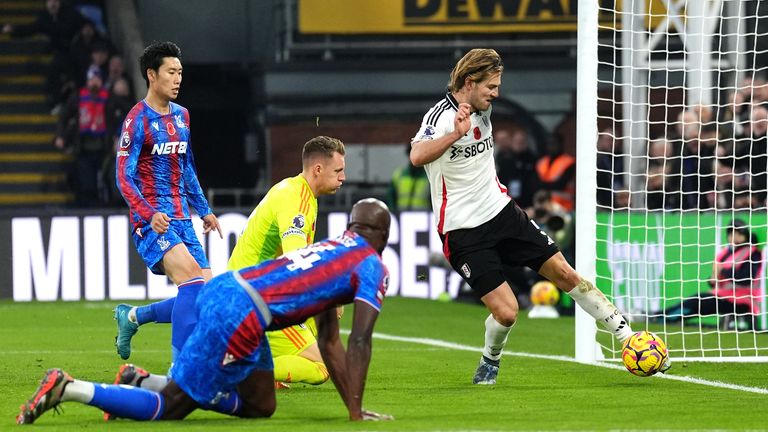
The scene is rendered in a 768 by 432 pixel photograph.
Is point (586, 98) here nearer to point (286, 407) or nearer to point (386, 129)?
point (286, 407)

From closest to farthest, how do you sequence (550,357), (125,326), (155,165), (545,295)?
(155,165) < (125,326) < (550,357) < (545,295)

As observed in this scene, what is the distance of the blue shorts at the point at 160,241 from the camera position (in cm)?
988

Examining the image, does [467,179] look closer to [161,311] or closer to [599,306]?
[599,306]

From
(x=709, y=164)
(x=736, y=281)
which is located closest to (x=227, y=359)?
(x=736, y=281)

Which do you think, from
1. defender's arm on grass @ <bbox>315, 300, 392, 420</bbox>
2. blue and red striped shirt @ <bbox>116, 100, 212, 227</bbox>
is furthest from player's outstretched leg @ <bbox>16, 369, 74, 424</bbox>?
blue and red striped shirt @ <bbox>116, 100, 212, 227</bbox>

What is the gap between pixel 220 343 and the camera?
284 inches

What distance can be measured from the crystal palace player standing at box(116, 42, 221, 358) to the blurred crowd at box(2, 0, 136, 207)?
38.2 ft

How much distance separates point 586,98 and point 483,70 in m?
1.70

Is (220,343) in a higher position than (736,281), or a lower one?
higher

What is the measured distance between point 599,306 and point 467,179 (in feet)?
4.24

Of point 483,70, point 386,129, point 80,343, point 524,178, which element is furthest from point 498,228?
point 386,129

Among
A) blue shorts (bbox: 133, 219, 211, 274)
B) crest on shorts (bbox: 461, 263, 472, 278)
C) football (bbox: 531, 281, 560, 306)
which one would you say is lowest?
football (bbox: 531, 281, 560, 306)

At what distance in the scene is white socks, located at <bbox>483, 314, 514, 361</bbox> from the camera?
387 inches

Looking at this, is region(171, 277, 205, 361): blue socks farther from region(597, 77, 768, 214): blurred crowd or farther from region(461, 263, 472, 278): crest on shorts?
region(597, 77, 768, 214): blurred crowd
